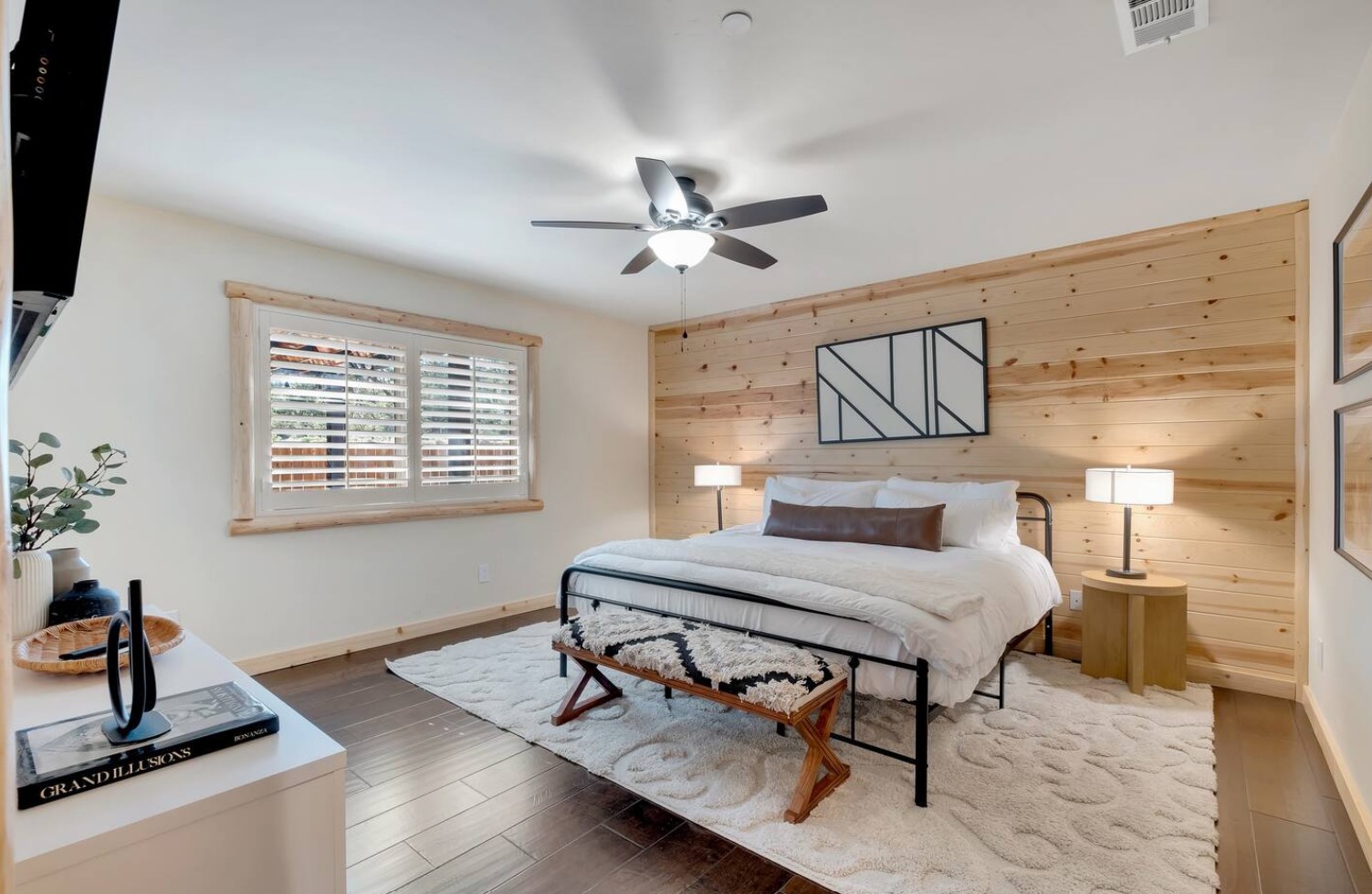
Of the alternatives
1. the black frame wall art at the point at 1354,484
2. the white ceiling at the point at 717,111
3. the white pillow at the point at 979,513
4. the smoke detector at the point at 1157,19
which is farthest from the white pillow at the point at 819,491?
the smoke detector at the point at 1157,19

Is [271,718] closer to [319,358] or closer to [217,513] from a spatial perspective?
[217,513]

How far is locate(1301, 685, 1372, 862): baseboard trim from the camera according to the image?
2.00m

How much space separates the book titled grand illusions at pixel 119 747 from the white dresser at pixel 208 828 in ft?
0.05

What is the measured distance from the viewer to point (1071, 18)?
187 cm

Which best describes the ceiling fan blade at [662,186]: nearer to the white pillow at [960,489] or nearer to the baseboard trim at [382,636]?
the white pillow at [960,489]

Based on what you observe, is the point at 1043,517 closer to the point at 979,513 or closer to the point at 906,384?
the point at 979,513

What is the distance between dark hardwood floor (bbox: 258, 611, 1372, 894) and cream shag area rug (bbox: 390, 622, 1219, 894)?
0.08 m

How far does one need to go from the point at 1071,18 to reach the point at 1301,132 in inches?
55.6

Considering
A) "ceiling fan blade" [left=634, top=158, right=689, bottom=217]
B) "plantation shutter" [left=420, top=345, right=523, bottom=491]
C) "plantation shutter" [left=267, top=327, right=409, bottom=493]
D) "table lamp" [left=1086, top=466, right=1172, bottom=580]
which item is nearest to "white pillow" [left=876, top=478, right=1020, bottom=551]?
"table lamp" [left=1086, top=466, right=1172, bottom=580]

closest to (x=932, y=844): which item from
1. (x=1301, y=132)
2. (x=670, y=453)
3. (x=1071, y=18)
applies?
(x=1071, y=18)

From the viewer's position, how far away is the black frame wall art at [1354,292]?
6.85 ft

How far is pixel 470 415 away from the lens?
4.61 meters

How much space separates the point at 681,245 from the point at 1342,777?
3.14 m

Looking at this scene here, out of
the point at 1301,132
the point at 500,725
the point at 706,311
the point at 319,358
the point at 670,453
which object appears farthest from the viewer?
the point at 670,453
